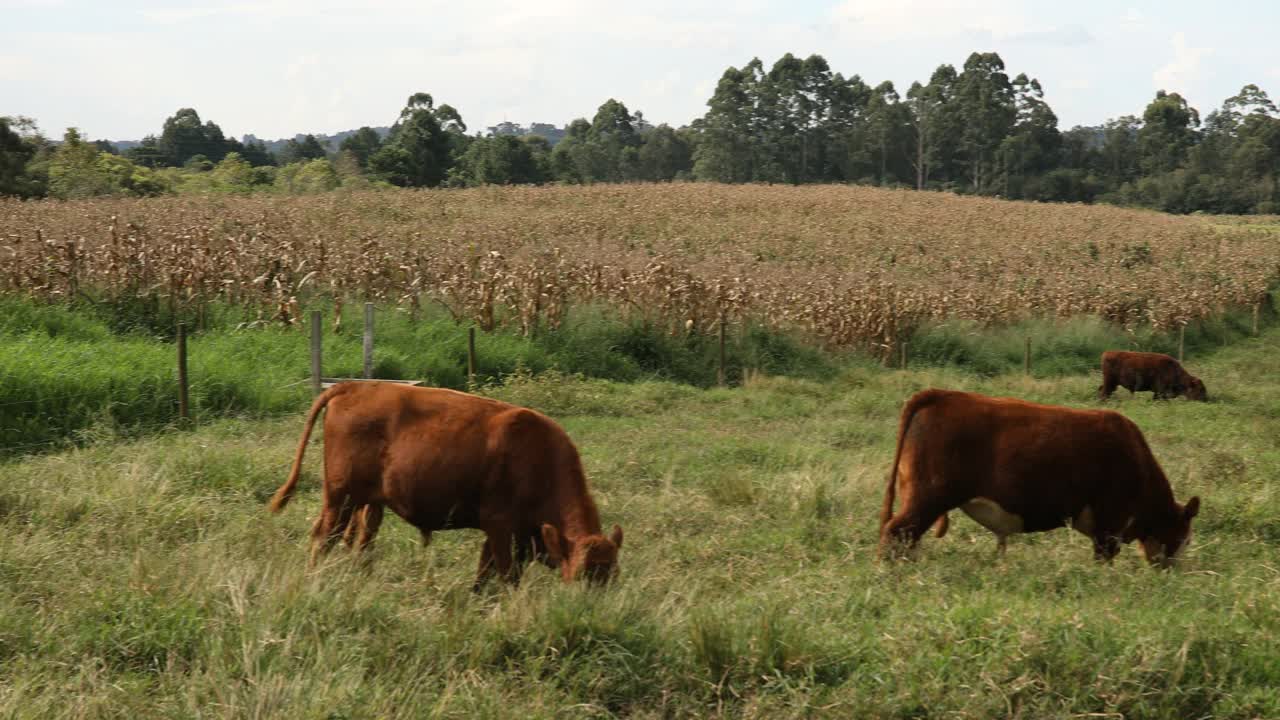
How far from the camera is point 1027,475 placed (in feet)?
24.6

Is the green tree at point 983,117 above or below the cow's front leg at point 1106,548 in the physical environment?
above

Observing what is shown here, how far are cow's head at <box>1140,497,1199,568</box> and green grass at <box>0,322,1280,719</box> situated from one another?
0.21 m

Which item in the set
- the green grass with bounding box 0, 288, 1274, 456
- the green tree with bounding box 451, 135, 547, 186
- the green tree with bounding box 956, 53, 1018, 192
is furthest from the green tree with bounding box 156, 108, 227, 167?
the green grass with bounding box 0, 288, 1274, 456

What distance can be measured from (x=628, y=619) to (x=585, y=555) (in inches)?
23.0

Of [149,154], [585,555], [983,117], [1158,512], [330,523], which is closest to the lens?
[585,555]

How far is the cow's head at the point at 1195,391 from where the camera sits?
18297 mm

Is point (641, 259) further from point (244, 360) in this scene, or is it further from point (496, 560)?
point (496, 560)

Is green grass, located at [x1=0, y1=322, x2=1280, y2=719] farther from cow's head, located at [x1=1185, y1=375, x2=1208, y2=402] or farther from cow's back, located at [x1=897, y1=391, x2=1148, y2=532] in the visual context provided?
cow's head, located at [x1=1185, y1=375, x2=1208, y2=402]

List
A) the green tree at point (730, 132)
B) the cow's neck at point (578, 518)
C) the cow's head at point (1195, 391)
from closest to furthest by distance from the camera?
the cow's neck at point (578, 518) → the cow's head at point (1195, 391) → the green tree at point (730, 132)

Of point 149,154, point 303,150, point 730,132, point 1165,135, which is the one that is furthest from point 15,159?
point 1165,135

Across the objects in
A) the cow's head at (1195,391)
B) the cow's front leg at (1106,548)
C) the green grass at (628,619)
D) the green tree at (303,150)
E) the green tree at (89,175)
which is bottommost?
the cow's head at (1195,391)

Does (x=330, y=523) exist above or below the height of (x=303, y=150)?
below

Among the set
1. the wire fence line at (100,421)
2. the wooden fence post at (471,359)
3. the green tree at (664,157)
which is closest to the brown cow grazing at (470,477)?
the wire fence line at (100,421)

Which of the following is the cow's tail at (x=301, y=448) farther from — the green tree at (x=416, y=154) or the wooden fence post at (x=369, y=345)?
the green tree at (x=416, y=154)
